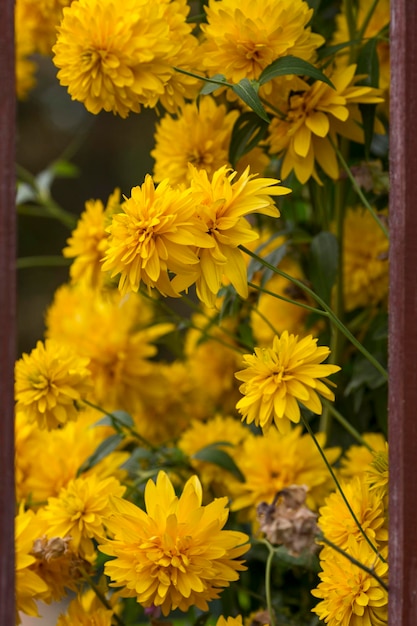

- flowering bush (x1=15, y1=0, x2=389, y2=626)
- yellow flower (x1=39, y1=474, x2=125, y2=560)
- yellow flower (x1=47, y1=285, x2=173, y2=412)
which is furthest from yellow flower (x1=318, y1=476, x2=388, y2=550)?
yellow flower (x1=47, y1=285, x2=173, y2=412)

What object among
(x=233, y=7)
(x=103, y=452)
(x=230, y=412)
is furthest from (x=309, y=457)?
(x=233, y=7)

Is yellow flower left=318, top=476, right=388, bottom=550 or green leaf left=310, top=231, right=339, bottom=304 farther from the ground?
green leaf left=310, top=231, right=339, bottom=304

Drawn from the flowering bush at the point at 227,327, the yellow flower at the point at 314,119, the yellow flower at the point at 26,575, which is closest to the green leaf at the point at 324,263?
the flowering bush at the point at 227,327

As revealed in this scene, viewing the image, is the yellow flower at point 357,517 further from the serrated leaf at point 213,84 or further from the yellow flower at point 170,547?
the serrated leaf at point 213,84

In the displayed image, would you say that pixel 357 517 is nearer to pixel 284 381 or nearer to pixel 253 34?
pixel 284 381

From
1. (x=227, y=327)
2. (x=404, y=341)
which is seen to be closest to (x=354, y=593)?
(x=404, y=341)

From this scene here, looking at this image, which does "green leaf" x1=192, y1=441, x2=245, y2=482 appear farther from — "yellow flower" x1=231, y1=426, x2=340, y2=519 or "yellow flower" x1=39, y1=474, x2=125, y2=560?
"yellow flower" x1=39, y1=474, x2=125, y2=560

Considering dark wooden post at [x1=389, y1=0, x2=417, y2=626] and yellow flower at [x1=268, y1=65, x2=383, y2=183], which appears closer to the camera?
dark wooden post at [x1=389, y1=0, x2=417, y2=626]
